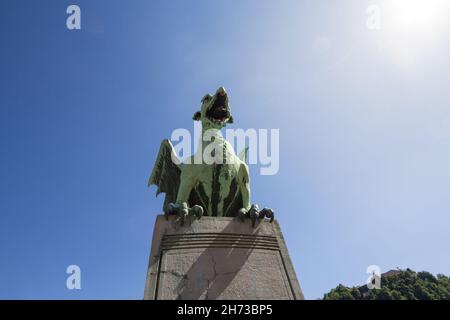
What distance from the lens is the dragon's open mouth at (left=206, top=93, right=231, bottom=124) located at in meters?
7.18

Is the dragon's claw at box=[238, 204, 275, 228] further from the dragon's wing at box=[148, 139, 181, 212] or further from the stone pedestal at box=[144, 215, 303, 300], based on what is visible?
the dragon's wing at box=[148, 139, 181, 212]

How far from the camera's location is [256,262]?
481 centimetres

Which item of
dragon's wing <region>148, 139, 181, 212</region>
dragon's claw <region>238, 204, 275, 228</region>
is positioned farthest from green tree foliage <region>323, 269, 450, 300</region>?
dragon's claw <region>238, 204, 275, 228</region>

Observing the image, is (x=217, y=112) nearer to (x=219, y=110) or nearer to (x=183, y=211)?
(x=219, y=110)

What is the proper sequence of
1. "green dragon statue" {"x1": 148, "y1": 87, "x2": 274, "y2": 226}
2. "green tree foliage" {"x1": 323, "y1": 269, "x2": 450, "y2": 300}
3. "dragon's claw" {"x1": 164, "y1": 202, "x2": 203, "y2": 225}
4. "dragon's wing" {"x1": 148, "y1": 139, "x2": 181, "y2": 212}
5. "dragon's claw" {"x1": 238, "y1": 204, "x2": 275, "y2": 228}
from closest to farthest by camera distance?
"dragon's claw" {"x1": 164, "y1": 202, "x2": 203, "y2": 225} < "dragon's claw" {"x1": 238, "y1": 204, "x2": 275, "y2": 228} < "green dragon statue" {"x1": 148, "y1": 87, "x2": 274, "y2": 226} < "dragon's wing" {"x1": 148, "y1": 139, "x2": 181, "y2": 212} < "green tree foliage" {"x1": 323, "y1": 269, "x2": 450, "y2": 300}

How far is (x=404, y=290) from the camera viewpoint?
51.1 m

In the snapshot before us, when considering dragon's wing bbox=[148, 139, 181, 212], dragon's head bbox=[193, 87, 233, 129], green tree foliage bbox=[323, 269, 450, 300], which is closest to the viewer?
dragon's head bbox=[193, 87, 233, 129]

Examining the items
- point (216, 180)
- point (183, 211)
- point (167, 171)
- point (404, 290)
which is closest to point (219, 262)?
point (183, 211)

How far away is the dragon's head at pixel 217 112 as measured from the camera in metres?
7.18

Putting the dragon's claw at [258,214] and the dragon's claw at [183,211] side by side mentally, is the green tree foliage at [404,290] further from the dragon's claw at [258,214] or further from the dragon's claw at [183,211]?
the dragon's claw at [183,211]

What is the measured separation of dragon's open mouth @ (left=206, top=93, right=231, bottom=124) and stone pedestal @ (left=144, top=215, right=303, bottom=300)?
2.70 metres
